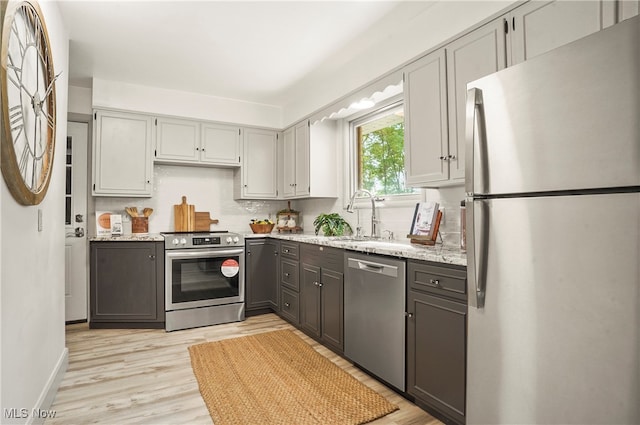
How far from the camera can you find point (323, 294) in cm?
301

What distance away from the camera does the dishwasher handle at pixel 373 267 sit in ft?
7.27

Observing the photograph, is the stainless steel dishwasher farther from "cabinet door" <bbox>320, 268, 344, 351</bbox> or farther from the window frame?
the window frame

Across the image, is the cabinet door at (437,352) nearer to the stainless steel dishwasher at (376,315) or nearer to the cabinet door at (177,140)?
the stainless steel dishwasher at (376,315)

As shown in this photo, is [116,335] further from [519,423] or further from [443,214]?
[519,423]

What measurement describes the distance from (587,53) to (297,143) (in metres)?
3.36

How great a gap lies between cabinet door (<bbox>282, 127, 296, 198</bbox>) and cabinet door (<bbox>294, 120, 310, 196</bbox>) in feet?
0.25

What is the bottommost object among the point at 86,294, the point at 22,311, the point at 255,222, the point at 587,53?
the point at 86,294

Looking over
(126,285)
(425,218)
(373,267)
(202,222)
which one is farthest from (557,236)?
(202,222)

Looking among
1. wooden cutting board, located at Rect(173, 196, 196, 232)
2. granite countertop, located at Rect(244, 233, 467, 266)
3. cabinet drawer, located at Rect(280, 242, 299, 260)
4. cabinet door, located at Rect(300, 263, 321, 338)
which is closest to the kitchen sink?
granite countertop, located at Rect(244, 233, 467, 266)

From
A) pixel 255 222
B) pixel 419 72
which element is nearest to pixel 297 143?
pixel 255 222

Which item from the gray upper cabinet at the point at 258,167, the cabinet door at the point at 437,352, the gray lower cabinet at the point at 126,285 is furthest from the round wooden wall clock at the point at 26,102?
the gray upper cabinet at the point at 258,167

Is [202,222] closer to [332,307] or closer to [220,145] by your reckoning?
[220,145]

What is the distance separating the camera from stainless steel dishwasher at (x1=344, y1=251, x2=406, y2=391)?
2167 millimetres

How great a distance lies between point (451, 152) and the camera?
7.31ft
